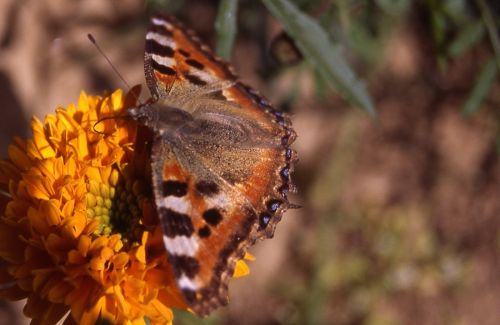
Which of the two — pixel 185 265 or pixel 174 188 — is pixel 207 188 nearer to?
pixel 174 188

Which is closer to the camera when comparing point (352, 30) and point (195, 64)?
point (195, 64)

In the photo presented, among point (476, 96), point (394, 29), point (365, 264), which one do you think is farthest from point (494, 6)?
point (365, 264)

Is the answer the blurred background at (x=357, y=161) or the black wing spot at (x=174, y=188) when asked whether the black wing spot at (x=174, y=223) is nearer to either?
the black wing spot at (x=174, y=188)

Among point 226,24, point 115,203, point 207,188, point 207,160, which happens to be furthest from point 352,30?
point 115,203

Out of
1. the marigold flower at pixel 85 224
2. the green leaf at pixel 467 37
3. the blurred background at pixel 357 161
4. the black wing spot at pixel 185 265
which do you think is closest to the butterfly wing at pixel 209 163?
the black wing spot at pixel 185 265

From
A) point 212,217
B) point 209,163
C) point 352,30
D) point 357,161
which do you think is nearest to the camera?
point 212,217

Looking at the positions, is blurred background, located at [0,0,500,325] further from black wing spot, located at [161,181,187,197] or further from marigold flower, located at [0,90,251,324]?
black wing spot, located at [161,181,187,197]

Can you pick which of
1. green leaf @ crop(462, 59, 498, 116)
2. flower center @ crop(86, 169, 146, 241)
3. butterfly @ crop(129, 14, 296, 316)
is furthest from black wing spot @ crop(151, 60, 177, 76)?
green leaf @ crop(462, 59, 498, 116)

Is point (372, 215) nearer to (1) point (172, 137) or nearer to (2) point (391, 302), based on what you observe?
(2) point (391, 302)
